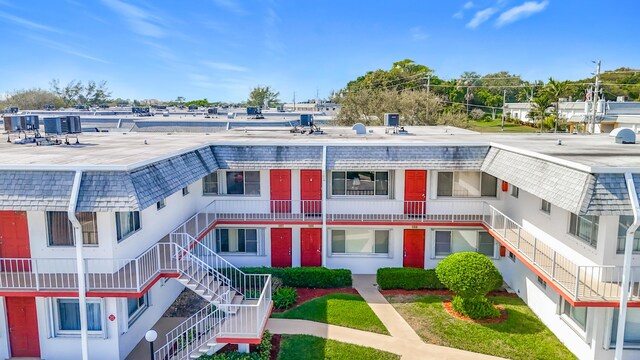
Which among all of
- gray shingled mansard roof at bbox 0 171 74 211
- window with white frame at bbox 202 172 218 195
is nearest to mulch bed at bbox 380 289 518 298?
window with white frame at bbox 202 172 218 195

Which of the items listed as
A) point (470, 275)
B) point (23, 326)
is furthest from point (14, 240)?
point (470, 275)

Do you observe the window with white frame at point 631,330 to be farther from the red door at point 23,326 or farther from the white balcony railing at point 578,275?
the red door at point 23,326

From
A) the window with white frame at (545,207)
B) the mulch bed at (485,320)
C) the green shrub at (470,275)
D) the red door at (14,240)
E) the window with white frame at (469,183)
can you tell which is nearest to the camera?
the red door at (14,240)

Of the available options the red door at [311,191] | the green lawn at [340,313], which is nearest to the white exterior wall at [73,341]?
the green lawn at [340,313]

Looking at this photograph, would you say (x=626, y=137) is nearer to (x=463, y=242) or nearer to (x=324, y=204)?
(x=463, y=242)

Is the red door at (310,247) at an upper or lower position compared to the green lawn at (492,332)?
upper
